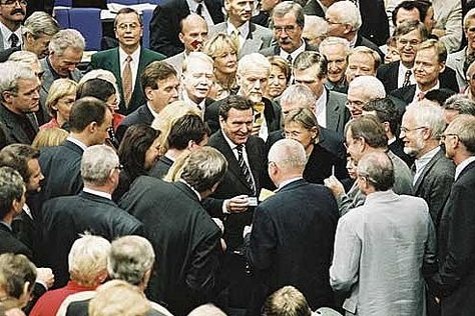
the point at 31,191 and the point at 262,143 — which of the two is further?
the point at 262,143

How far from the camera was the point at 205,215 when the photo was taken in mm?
6602

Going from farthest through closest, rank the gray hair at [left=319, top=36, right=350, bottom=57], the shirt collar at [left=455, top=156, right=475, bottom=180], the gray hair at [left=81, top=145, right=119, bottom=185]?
the gray hair at [left=319, top=36, right=350, bottom=57] → the shirt collar at [left=455, top=156, right=475, bottom=180] → the gray hair at [left=81, top=145, right=119, bottom=185]

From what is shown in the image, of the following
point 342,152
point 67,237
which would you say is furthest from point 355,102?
point 67,237

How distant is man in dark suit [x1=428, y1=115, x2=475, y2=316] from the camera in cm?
677

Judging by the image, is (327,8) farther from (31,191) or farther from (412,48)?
(31,191)

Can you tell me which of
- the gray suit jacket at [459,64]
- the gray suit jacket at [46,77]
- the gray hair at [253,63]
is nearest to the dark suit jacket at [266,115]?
the gray hair at [253,63]

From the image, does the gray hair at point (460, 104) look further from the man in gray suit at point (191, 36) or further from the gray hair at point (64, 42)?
the gray hair at point (64, 42)

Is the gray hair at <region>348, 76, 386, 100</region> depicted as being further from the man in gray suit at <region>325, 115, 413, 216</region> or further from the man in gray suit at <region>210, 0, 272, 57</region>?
the man in gray suit at <region>210, 0, 272, 57</region>

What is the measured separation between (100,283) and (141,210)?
1017 mm

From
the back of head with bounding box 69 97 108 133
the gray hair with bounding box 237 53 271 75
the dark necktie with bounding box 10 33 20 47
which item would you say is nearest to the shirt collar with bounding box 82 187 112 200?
the back of head with bounding box 69 97 108 133

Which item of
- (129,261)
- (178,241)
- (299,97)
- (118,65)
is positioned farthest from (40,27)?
(129,261)

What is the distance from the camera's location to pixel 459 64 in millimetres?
10109

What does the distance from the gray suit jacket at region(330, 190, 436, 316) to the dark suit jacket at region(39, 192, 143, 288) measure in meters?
1.18

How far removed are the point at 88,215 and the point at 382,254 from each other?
1666mm
